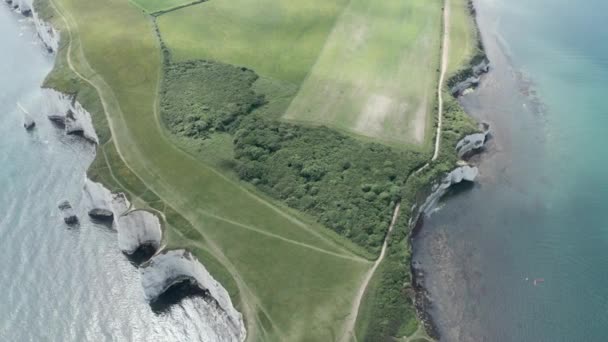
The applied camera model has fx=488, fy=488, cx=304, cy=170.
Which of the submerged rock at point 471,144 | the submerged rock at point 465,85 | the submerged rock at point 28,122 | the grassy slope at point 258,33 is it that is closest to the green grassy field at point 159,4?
the grassy slope at point 258,33

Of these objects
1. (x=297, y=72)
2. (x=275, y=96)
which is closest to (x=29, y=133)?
(x=275, y=96)

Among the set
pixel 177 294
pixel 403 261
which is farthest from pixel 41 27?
→ pixel 403 261

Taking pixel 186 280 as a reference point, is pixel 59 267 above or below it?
above

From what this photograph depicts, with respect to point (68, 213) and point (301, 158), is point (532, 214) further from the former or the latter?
point (68, 213)

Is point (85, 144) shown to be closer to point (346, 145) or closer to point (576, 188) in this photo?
point (346, 145)

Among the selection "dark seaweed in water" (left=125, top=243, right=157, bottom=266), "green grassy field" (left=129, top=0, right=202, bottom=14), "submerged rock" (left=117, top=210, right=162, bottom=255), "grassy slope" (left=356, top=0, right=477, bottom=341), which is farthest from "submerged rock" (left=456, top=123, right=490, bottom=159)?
"green grassy field" (left=129, top=0, right=202, bottom=14)

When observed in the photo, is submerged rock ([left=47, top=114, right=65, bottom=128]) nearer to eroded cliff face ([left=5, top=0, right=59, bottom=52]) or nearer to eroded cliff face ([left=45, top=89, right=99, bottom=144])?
eroded cliff face ([left=45, top=89, right=99, bottom=144])

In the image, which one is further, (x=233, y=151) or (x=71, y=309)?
(x=233, y=151)

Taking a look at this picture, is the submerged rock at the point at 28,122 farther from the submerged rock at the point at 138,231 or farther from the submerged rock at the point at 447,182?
the submerged rock at the point at 447,182
